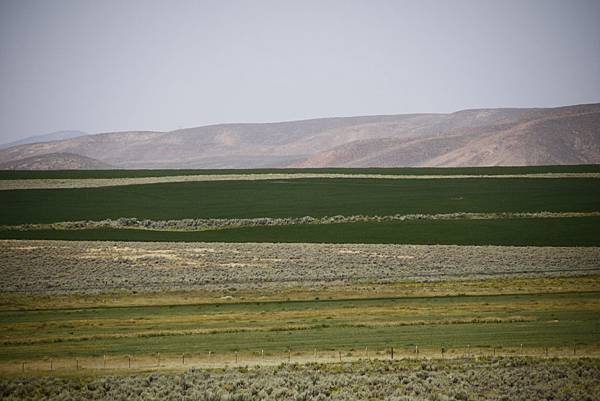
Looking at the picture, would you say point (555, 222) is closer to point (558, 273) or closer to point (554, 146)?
point (558, 273)

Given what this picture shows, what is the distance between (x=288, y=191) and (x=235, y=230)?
2283 cm

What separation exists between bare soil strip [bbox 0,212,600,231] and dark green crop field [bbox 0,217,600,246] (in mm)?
2026

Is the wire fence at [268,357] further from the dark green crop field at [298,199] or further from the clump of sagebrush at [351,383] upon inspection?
the dark green crop field at [298,199]

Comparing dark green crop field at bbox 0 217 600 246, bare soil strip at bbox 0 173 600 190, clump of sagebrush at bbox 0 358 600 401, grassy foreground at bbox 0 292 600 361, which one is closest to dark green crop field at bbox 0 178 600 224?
bare soil strip at bbox 0 173 600 190

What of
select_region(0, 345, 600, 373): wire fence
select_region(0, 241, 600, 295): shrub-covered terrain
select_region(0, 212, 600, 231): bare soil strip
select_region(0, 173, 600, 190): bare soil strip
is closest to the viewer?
select_region(0, 345, 600, 373): wire fence

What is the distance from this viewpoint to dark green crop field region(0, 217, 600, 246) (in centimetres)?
5062

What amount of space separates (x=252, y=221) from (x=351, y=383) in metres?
40.0

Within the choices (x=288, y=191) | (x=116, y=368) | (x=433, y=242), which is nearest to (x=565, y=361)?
(x=116, y=368)

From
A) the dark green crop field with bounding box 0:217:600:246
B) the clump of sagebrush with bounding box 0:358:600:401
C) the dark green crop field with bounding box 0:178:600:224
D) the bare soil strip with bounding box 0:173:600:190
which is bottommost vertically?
the clump of sagebrush with bounding box 0:358:600:401

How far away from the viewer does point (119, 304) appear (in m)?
34.5

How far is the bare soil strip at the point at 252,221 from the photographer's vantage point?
5988cm

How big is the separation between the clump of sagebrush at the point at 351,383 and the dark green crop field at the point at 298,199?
40.5 metres

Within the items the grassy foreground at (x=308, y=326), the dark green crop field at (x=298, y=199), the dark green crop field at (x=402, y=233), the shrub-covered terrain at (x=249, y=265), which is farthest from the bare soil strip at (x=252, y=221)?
the grassy foreground at (x=308, y=326)

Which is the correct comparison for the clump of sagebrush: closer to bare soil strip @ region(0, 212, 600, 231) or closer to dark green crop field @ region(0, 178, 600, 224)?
bare soil strip @ region(0, 212, 600, 231)
